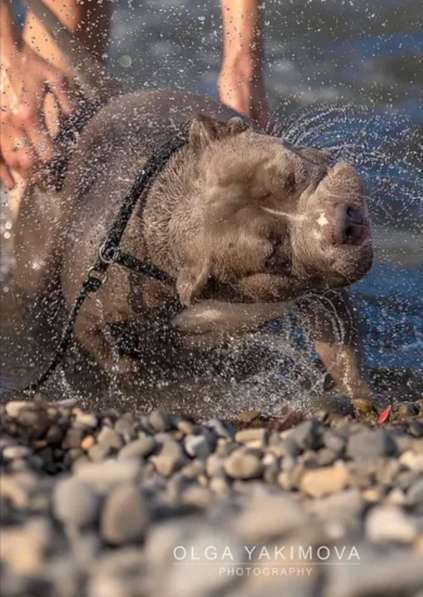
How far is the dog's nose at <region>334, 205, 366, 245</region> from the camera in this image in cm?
532

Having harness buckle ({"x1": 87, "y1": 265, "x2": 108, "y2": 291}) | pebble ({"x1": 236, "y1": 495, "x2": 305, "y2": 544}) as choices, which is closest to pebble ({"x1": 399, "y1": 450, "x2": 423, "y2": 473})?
pebble ({"x1": 236, "y1": 495, "x2": 305, "y2": 544})

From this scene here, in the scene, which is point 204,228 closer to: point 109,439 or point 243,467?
point 109,439

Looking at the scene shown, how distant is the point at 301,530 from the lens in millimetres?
2691

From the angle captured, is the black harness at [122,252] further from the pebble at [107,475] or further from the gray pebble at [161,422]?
the pebble at [107,475]

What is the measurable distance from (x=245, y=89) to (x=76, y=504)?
206 inches

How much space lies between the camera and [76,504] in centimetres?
280

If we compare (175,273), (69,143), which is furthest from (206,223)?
(69,143)

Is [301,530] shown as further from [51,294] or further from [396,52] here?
[396,52]

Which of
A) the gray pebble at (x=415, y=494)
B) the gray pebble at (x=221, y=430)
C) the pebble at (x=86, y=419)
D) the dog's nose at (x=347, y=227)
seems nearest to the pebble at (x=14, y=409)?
the pebble at (x=86, y=419)

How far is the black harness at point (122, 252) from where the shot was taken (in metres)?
6.07

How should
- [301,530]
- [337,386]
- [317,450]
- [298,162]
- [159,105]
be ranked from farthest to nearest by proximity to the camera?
[159,105] → [337,386] → [298,162] → [317,450] → [301,530]

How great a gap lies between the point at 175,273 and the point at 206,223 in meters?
0.49

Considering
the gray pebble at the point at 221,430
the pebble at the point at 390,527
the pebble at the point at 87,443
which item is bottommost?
the gray pebble at the point at 221,430

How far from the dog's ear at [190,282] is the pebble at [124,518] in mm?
3041
